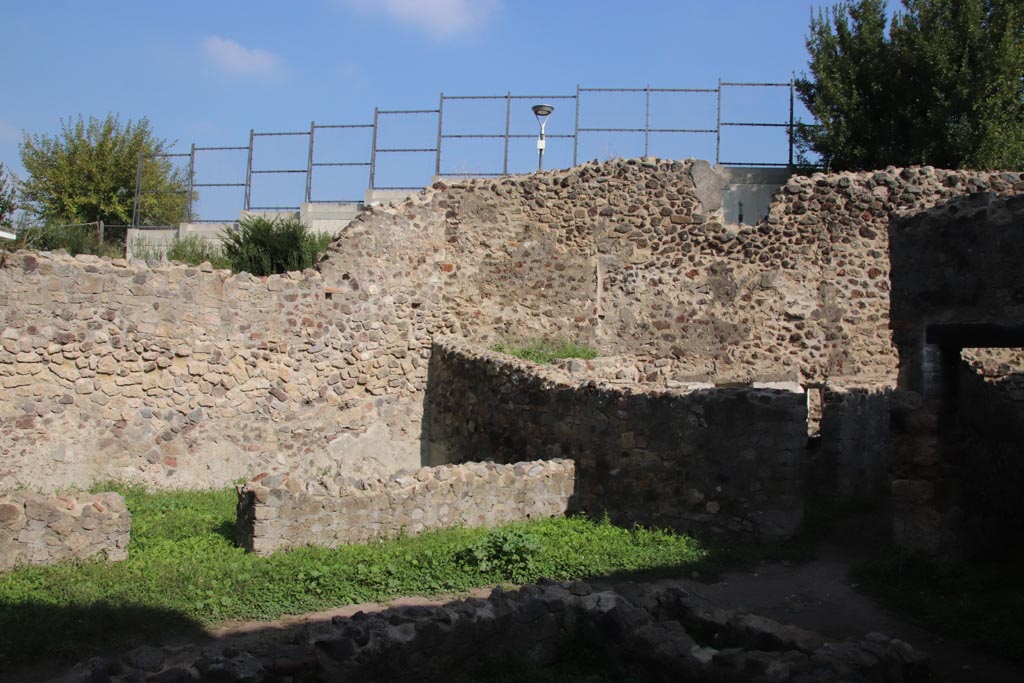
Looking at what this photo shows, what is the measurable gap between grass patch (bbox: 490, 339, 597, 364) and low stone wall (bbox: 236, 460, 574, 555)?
411cm

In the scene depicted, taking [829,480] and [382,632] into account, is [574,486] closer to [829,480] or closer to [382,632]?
[829,480]

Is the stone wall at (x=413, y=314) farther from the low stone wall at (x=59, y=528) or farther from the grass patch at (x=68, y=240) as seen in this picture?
the grass patch at (x=68, y=240)

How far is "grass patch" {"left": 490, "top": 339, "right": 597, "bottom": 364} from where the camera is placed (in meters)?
14.3

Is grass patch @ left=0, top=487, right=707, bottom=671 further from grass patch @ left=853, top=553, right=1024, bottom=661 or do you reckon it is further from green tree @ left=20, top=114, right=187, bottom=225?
green tree @ left=20, top=114, right=187, bottom=225

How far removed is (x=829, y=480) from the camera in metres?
10.6

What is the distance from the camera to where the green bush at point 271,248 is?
697 inches

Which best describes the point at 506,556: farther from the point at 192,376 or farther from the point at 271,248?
the point at 271,248

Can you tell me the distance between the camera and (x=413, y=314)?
14.4 m

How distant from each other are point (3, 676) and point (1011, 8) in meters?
20.3

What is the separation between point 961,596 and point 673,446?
3.04 meters

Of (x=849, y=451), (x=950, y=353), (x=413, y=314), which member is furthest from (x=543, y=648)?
(x=413, y=314)

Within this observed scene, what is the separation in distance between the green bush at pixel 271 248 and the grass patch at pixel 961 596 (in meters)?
12.5

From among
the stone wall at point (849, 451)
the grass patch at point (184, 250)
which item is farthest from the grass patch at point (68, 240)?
the stone wall at point (849, 451)

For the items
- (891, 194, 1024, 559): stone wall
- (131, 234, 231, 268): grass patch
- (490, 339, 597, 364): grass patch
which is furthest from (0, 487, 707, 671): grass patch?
(131, 234, 231, 268): grass patch
